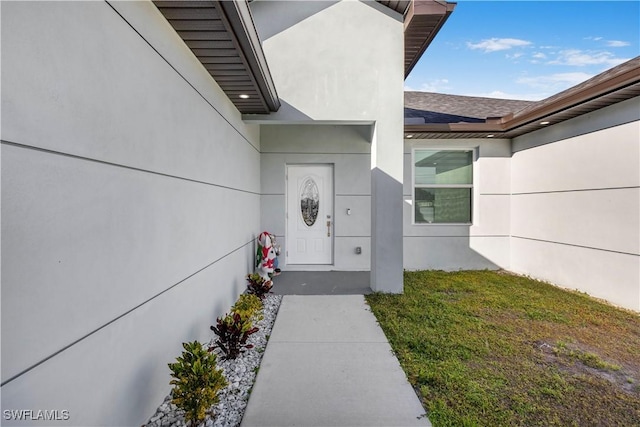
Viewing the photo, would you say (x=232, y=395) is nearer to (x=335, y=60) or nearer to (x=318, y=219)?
(x=318, y=219)

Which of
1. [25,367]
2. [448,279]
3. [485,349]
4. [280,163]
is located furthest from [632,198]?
[25,367]

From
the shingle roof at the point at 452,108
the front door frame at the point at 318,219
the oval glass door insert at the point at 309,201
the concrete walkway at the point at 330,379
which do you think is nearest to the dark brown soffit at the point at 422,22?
the shingle roof at the point at 452,108

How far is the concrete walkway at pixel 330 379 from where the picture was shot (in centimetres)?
222

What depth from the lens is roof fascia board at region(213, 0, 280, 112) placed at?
2.13 m

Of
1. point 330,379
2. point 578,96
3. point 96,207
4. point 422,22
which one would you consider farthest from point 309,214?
point 96,207

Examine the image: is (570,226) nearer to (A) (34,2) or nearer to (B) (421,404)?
(B) (421,404)

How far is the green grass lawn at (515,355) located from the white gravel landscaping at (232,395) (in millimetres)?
1469

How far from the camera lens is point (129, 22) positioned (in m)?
1.87

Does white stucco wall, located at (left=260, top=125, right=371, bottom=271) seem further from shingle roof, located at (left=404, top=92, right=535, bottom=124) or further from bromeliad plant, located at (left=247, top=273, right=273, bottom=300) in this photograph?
bromeliad plant, located at (left=247, top=273, right=273, bottom=300)

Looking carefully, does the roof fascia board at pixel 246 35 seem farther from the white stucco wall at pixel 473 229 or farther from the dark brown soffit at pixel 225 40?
the white stucco wall at pixel 473 229

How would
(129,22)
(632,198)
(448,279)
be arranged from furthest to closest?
(448,279) → (632,198) → (129,22)

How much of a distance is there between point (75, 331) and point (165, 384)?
3.89ft

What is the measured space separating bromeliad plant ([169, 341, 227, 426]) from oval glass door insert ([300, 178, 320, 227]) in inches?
185

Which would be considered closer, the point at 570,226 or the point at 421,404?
the point at 421,404
